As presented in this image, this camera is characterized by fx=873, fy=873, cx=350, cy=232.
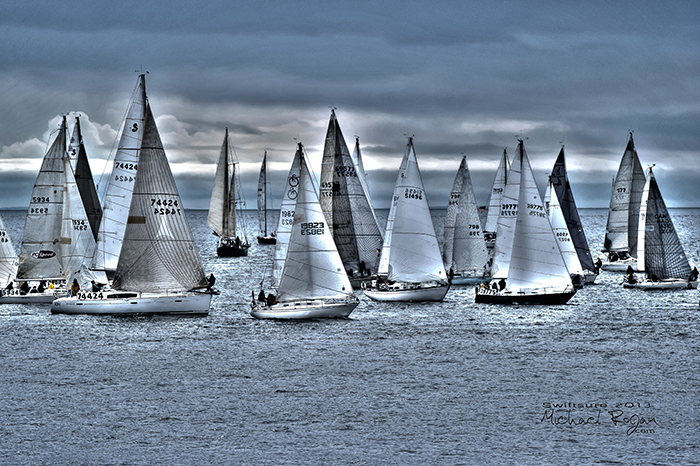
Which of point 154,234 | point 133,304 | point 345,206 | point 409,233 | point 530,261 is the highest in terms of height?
point 345,206

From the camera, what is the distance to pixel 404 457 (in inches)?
1172

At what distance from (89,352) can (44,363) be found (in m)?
3.10

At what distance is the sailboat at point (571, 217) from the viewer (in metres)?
82.0

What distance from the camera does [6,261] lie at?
223 ft

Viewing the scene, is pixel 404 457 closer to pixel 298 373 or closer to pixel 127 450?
pixel 127 450

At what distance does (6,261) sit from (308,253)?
2780cm

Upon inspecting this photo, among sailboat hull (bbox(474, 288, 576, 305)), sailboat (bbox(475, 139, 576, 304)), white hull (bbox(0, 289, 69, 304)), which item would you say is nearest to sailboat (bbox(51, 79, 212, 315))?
white hull (bbox(0, 289, 69, 304))

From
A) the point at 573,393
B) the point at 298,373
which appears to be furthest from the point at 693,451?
the point at 298,373

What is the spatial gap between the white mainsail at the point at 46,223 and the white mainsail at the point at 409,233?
25.3 metres

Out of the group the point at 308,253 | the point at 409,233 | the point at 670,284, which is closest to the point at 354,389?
the point at 308,253

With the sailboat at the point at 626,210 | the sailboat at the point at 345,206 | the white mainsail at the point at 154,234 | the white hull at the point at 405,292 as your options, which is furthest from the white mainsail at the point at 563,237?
the white mainsail at the point at 154,234

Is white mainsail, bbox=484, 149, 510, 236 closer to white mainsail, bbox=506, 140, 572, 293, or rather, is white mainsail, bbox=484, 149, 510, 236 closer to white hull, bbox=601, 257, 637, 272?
white hull, bbox=601, 257, 637, 272

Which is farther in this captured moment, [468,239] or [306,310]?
[468,239]

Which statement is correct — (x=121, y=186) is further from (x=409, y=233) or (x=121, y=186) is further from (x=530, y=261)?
(x=530, y=261)
